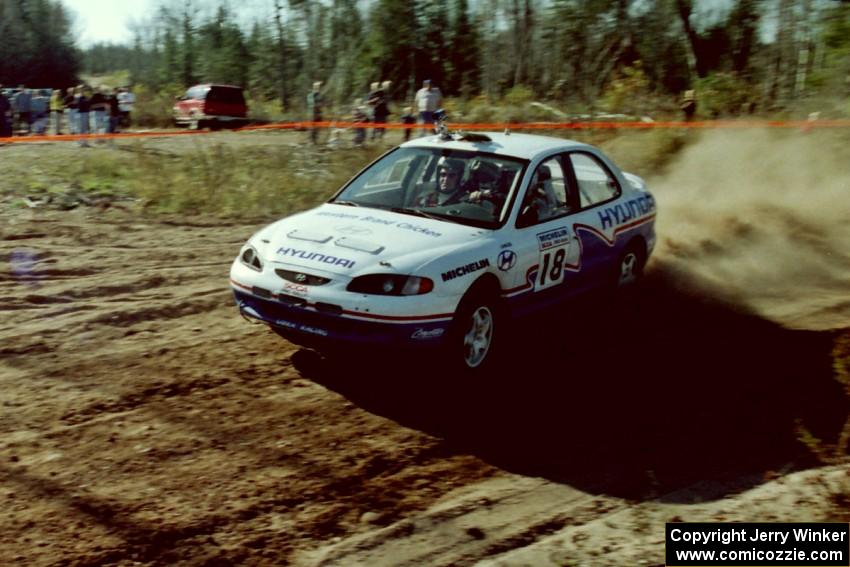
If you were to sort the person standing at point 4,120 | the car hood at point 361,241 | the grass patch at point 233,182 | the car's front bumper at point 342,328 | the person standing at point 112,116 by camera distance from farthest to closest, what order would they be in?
the person standing at point 112,116, the person standing at point 4,120, the grass patch at point 233,182, the car hood at point 361,241, the car's front bumper at point 342,328

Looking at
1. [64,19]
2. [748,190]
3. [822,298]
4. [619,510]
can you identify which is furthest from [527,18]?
[64,19]

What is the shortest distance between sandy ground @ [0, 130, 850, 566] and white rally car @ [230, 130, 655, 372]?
40cm

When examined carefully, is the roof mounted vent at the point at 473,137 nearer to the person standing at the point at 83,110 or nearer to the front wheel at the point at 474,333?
the front wheel at the point at 474,333

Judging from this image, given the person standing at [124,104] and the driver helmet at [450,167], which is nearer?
the driver helmet at [450,167]

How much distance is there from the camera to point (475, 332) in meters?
6.40

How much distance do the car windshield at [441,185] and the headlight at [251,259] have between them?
1.09 metres

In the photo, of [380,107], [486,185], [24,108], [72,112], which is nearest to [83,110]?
[72,112]

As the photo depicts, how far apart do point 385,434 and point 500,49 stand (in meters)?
35.9

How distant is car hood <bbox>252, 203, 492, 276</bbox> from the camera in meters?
6.05

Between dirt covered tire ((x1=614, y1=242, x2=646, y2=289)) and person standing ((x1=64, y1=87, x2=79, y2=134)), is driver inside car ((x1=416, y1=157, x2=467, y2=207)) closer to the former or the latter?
dirt covered tire ((x1=614, y1=242, x2=646, y2=289))

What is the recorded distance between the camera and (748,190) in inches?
574

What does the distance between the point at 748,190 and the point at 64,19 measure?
57403 millimetres

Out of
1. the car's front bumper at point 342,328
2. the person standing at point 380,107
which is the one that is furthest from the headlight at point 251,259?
the person standing at point 380,107

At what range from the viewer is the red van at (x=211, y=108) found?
3319 centimetres
